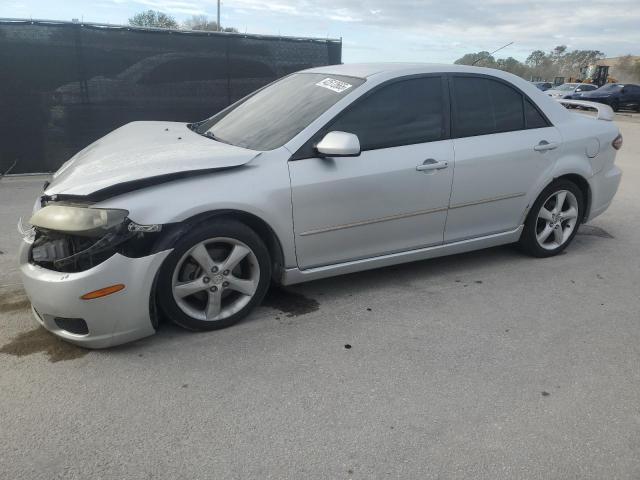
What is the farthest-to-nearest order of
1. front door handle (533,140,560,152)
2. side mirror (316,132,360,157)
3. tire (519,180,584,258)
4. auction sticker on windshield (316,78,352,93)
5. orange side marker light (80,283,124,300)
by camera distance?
1. tire (519,180,584,258)
2. front door handle (533,140,560,152)
3. auction sticker on windshield (316,78,352,93)
4. side mirror (316,132,360,157)
5. orange side marker light (80,283,124,300)

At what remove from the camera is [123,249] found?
288cm

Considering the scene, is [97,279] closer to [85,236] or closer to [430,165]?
[85,236]

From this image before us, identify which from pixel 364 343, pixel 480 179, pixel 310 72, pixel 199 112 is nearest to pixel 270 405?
pixel 364 343

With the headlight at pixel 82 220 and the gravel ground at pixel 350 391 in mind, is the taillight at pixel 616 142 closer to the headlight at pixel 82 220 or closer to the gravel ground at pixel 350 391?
the gravel ground at pixel 350 391

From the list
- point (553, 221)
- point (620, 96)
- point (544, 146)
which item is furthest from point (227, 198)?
point (620, 96)

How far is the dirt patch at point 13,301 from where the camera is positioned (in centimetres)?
358

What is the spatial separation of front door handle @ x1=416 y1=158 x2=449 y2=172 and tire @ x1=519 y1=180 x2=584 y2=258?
116cm

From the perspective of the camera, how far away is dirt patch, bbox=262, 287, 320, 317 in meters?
3.68

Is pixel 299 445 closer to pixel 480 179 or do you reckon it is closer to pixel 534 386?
pixel 534 386

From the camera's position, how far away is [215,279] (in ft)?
10.6

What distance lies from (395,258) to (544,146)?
1.61 meters

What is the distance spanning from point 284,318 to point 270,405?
95 centimetres

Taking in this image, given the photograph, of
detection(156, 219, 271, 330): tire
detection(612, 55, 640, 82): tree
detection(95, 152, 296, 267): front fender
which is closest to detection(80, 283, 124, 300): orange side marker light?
detection(156, 219, 271, 330): tire

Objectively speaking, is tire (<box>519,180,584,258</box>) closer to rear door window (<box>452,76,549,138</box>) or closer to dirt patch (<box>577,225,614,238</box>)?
rear door window (<box>452,76,549,138</box>)
